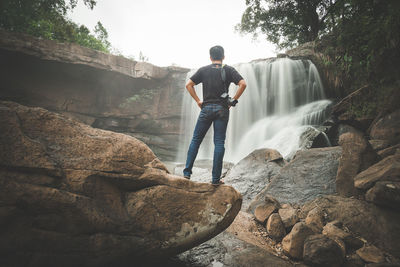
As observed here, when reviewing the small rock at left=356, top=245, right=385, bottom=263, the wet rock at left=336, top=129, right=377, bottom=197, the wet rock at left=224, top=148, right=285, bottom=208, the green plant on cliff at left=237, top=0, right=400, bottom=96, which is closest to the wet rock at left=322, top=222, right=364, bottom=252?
the small rock at left=356, top=245, right=385, bottom=263

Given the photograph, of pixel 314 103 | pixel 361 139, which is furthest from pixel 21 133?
pixel 314 103

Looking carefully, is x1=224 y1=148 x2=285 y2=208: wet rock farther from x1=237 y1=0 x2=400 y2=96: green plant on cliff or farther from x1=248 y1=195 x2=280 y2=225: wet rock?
x1=237 y1=0 x2=400 y2=96: green plant on cliff

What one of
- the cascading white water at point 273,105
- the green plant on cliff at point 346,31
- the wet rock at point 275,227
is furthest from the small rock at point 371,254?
the cascading white water at point 273,105

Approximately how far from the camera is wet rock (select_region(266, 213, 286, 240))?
3043 millimetres

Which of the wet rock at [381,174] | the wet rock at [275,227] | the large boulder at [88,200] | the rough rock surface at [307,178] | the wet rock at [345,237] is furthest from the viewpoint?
the rough rock surface at [307,178]

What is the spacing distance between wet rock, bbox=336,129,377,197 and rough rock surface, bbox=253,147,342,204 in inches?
11.4

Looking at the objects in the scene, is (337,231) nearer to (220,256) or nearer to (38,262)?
(220,256)

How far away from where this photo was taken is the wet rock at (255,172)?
5152mm

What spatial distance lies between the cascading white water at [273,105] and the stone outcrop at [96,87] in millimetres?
5741

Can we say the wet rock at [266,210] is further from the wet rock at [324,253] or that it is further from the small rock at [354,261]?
the small rock at [354,261]

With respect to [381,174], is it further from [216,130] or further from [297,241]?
[216,130]

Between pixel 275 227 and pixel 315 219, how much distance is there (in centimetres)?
62

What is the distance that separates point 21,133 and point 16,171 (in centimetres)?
42

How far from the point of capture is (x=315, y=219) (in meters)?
2.96
